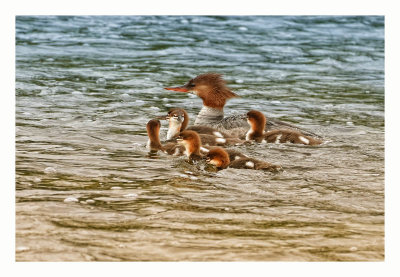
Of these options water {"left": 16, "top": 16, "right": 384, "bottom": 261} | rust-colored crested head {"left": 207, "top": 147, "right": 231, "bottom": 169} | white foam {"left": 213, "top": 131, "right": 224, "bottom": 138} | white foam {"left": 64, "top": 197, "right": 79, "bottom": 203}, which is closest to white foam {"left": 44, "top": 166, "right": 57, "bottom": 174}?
water {"left": 16, "top": 16, "right": 384, "bottom": 261}

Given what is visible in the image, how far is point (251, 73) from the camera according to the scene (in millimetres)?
11648

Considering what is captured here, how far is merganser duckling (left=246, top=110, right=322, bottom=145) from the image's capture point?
7.06 m

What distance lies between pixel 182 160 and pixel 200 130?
858 mm

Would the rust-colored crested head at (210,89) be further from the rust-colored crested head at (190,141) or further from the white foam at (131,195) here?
the white foam at (131,195)

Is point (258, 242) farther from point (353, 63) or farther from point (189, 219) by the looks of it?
point (353, 63)

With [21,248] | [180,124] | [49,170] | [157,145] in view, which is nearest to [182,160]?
[157,145]

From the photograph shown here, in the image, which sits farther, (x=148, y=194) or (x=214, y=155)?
(x=214, y=155)

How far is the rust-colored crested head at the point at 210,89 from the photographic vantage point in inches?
309

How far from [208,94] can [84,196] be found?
3031 mm

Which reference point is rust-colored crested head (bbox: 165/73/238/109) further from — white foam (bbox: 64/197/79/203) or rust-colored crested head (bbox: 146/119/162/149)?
white foam (bbox: 64/197/79/203)

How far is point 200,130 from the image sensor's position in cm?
729

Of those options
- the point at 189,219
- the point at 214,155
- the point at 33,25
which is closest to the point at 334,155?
the point at 214,155

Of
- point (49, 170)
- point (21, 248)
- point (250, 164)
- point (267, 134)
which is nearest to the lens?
point (21, 248)

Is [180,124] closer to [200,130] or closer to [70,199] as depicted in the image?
[200,130]
